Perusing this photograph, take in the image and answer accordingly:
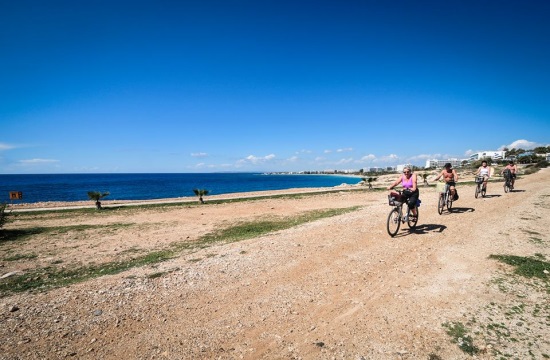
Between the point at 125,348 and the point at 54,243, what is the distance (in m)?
13.0

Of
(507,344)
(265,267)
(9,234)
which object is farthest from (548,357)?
(9,234)

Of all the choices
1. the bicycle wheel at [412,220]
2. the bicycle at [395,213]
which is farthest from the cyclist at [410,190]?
the bicycle wheel at [412,220]

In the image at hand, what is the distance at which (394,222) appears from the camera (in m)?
10.7

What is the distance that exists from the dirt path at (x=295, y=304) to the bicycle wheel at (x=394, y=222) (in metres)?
0.48

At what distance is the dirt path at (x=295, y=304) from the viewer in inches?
174

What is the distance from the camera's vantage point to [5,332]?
5000 mm

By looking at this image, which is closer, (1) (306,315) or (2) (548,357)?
(2) (548,357)

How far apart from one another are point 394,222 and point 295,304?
6.75m

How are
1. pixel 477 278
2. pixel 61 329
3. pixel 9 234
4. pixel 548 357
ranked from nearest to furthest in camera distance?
1. pixel 548 357
2. pixel 61 329
3. pixel 477 278
4. pixel 9 234

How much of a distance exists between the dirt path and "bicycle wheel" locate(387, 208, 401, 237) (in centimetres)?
48

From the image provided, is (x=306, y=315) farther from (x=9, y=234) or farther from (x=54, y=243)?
(x=9, y=234)

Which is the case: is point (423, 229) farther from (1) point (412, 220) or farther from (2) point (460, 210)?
(2) point (460, 210)

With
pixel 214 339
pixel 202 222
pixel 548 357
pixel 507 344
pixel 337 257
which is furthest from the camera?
pixel 202 222

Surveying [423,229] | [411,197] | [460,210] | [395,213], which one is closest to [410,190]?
[411,197]
